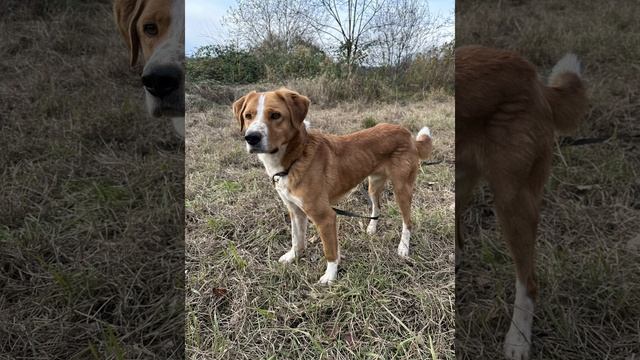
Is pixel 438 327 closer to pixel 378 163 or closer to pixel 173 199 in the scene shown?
pixel 378 163

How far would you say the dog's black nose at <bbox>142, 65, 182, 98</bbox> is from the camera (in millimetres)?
1180

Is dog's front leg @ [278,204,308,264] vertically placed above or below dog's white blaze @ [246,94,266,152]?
below

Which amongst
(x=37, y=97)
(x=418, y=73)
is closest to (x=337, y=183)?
(x=418, y=73)

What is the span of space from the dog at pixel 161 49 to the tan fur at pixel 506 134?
2.64ft

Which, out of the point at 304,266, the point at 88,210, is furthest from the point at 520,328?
the point at 88,210

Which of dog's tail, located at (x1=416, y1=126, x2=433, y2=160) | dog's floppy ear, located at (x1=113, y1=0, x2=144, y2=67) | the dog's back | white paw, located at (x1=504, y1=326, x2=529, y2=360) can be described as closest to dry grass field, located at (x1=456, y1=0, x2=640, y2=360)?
white paw, located at (x1=504, y1=326, x2=529, y2=360)

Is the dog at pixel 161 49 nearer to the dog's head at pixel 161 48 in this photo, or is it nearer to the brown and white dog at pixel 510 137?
the dog's head at pixel 161 48

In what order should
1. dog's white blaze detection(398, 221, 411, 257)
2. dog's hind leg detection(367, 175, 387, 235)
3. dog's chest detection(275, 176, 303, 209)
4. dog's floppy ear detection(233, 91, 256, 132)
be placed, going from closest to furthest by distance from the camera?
dog's floppy ear detection(233, 91, 256, 132)
dog's white blaze detection(398, 221, 411, 257)
dog's chest detection(275, 176, 303, 209)
dog's hind leg detection(367, 175, 387, 235)

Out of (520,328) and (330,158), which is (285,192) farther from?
(520,328)

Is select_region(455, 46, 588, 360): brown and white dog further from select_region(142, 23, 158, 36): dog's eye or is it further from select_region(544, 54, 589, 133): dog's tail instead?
select_region(142, 23, 158, 36): dog's eye

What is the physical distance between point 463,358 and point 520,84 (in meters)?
0.83

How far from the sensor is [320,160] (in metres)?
1.37

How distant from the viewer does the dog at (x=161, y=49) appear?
1178 millimetres

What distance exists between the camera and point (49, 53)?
11.8 feet
